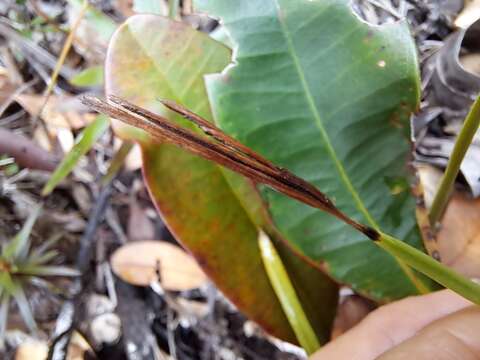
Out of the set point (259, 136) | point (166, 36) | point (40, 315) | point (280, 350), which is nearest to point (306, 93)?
point (259, 136)

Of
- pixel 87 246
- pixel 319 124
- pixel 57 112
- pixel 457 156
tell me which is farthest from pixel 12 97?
pixel 457 156

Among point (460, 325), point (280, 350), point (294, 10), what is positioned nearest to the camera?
point (460, 325)

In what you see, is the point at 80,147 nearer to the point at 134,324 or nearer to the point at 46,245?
the point at 46,245

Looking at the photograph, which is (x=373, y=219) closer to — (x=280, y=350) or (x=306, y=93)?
(x=306, y=93)

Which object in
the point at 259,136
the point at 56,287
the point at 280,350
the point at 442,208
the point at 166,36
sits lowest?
the point at 280,350

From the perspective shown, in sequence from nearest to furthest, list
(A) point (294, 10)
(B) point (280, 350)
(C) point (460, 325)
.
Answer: (C) point (460, 325) → (A) point (294, 10) → (B) point (280, 350)

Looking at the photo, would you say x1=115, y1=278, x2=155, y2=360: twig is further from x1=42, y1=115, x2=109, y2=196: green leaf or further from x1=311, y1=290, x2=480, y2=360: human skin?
x1=311, y1=290, x2=480, y2=360: human skin
